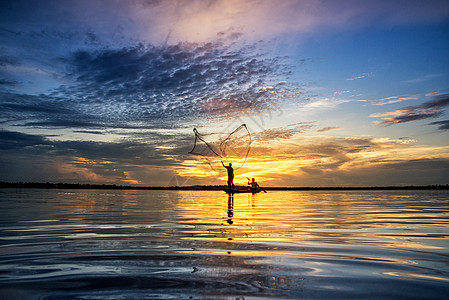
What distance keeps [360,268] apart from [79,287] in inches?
171

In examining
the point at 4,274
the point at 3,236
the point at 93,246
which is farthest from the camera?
the point at 3,236

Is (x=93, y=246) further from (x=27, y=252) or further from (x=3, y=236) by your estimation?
(x=3, y=236)

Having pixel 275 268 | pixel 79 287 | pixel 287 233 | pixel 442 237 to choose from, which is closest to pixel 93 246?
pixel 79 287

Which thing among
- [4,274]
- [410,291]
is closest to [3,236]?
[4,274]

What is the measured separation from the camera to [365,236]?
8.97 meters

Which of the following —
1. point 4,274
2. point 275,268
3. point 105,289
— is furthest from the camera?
point 275,268

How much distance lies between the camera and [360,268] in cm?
516

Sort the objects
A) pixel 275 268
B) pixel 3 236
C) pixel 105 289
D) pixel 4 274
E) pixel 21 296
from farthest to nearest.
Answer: pixel 3 236 < pixel 275 268 < pixel 4 274 < pixel 105 289 < pixel 21 296

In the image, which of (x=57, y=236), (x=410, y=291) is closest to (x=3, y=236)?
(x=57, y=236)

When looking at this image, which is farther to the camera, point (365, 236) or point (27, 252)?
point (365, 236)

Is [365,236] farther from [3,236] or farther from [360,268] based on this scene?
[3,236]

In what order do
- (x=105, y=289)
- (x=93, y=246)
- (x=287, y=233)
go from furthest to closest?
(x=287, y=233), (x=93, y=246), (x=105, y=289)

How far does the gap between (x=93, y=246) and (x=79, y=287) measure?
341cm

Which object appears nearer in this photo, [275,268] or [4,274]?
[4,274]
